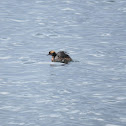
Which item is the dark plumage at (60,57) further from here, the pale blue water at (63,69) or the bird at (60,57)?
the pale blue water at (63,69)

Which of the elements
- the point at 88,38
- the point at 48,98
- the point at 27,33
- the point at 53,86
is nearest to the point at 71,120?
the point at 48,98

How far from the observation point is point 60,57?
3014 centimetres

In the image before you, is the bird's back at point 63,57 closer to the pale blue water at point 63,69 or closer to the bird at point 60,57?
the bird at point 60,57

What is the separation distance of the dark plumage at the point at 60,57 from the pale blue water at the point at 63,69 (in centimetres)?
39

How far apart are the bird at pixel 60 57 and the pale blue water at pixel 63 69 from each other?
1.28 ft

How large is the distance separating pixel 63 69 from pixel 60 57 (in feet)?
7.04

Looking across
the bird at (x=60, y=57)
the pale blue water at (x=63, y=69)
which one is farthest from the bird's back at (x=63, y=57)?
the pale blue water at (x=63, y=69)

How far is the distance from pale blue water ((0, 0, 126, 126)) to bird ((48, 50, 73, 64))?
39cm

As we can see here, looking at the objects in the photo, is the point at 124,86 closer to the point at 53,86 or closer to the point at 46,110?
the point at 53,86

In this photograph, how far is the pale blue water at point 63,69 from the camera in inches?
802

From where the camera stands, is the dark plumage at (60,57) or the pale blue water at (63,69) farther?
the dark plumage at (60,57)

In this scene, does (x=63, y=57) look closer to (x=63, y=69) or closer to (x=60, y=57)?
(x=60, y=57)

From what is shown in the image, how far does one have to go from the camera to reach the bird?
29.7 metres

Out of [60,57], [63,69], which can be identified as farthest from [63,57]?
[63,69]
